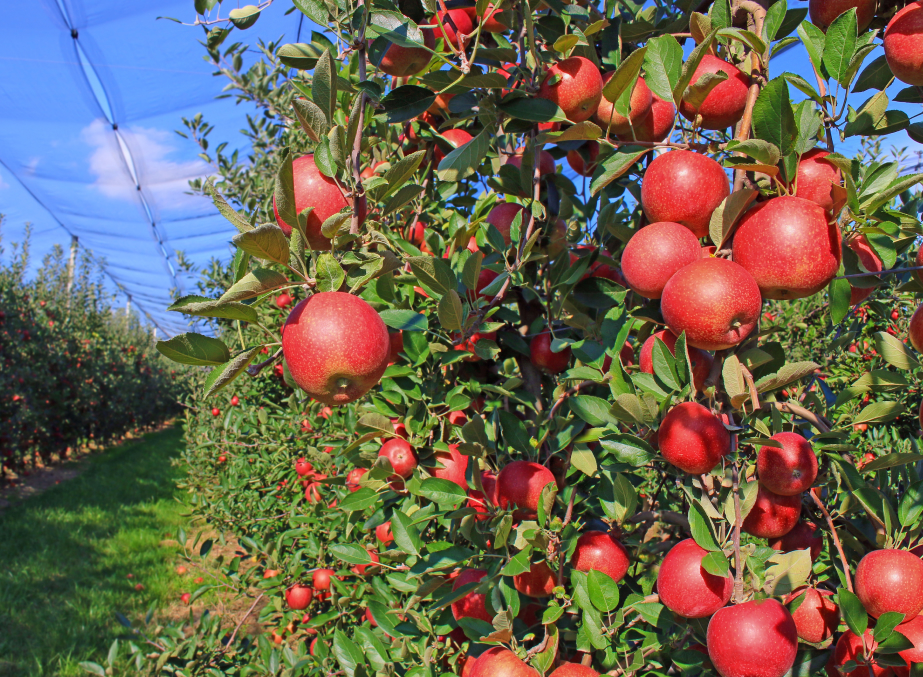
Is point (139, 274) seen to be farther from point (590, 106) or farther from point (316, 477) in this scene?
point (590, 106)

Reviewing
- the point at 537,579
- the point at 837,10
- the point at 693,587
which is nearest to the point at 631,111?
the point at 837,10

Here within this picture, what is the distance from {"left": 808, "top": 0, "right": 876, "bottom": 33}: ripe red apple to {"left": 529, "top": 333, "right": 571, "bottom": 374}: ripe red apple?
75 cm

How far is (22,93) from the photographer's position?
26.2ft

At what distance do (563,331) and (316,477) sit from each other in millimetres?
1600

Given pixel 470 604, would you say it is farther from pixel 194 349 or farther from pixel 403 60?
pixel 403 60

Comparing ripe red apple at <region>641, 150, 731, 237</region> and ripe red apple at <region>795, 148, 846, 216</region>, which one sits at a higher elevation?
ripe red apple at <region>641, 150, 731, 237</region>

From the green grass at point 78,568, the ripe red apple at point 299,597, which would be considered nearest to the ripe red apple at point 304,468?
the ripe red apple at point 299,597

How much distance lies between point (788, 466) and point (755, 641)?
0.86 ft

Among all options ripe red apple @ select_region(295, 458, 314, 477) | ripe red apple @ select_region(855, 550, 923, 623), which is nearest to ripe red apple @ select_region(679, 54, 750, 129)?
ripe red apple @ select_region(855, 550, 923, 623)

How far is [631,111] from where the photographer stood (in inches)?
39.5

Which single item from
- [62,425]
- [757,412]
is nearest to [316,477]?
[757,412]

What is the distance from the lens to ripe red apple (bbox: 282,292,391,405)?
731 mm

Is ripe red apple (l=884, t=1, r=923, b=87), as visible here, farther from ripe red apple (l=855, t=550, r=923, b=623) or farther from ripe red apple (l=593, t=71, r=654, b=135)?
ripe red apple (l=855, t=550, r=923, b=623)

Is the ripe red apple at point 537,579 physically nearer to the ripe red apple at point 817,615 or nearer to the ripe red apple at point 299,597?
the ripe red apple at point 817,615
